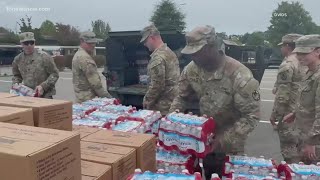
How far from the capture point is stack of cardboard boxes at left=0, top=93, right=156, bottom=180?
1276 mm

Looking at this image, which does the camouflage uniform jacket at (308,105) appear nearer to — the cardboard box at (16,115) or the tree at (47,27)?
the cardboard box at (16,115)

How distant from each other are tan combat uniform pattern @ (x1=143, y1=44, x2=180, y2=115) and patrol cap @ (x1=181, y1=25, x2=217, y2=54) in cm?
148

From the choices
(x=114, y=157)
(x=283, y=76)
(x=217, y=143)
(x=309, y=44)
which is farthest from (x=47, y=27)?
(x=114, y=157)

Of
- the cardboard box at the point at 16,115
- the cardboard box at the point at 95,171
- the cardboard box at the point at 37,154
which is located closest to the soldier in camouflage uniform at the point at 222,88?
the cardboard box at the point at 95,171

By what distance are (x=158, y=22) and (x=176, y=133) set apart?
22.8 meters

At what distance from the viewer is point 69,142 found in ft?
4.84

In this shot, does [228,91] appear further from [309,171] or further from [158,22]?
[158,22]

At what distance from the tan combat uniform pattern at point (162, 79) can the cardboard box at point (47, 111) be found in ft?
6.89

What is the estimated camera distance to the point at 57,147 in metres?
1.38

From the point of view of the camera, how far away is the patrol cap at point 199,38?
262 cm

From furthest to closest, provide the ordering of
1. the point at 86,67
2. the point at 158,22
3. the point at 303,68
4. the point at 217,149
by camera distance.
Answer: the point at 158,22 < the point at 86,67 < the point at 303,68 < the point at 217,149

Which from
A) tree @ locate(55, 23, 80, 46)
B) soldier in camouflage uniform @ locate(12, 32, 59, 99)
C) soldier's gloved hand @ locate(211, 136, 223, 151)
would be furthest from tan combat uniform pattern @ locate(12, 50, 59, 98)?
tree @ locate(55, 23, 80, 46)

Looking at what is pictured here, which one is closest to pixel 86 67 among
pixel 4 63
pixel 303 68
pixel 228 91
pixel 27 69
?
pixel 27 69

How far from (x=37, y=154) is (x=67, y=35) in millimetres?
32672
